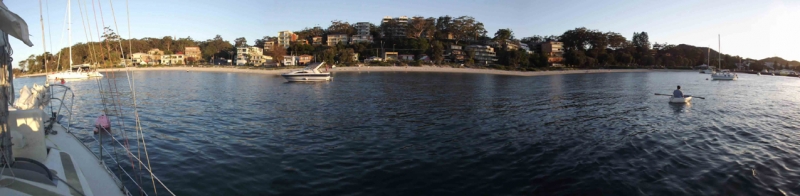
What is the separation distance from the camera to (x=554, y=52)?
127m

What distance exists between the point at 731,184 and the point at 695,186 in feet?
3.72

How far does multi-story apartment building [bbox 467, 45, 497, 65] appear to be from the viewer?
375 feet

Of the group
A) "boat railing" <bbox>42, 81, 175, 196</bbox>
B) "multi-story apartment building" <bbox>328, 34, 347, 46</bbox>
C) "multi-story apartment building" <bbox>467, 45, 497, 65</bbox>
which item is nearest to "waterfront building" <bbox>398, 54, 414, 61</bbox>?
"multi-story apartment building" <bbox>467, 45, 497, 65</bbox>

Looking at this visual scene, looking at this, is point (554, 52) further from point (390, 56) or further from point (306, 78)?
point (306, 78)

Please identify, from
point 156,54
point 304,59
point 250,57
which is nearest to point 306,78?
point 304,59

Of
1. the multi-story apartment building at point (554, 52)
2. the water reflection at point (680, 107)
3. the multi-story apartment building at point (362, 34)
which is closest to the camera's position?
the water reflection at point (680, 107)

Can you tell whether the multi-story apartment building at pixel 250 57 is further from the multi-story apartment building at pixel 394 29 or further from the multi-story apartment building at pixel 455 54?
the multi-story apartment building at pixel 455 54

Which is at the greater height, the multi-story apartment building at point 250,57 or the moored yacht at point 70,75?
the multi-story apartment building at point 250,57

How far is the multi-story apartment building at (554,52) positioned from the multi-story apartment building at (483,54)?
1712 cm

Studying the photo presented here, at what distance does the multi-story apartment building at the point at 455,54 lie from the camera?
113294mm

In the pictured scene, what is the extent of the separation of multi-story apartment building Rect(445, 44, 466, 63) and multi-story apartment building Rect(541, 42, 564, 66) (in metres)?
26.0

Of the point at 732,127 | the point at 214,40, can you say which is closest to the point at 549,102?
the point at 732,127

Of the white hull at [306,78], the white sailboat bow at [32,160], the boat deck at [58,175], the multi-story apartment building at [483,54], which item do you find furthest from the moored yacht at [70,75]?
the multi-story apartment building at [483,54]

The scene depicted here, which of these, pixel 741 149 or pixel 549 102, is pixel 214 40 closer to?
pixel 549 102
